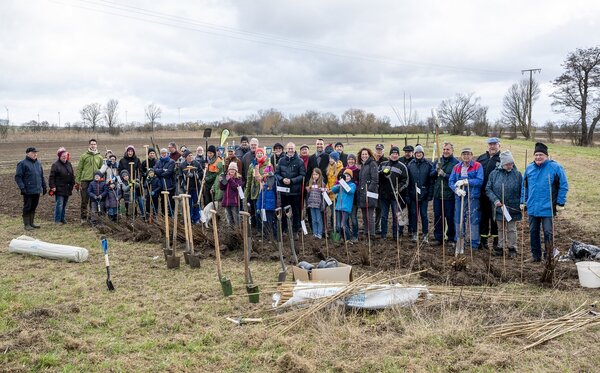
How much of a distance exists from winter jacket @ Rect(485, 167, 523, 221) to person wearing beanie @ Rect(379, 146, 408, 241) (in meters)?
1.57

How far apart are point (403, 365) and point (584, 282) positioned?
315cm

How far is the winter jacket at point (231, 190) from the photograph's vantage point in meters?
9.09

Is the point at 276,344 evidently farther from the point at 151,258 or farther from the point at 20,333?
the point at 151,258

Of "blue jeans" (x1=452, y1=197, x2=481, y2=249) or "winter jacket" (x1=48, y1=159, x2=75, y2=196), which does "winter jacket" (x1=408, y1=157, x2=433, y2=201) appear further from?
"winter jacket" (x1=48, y1=159, x2=75, y2=196)

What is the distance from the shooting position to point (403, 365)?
155 inches

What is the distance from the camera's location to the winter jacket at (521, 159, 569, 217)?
679 cm

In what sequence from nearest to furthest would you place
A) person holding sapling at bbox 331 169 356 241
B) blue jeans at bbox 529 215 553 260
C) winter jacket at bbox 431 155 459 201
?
blue jeans at bbox 529 215 553 260
winter jacket at bbox 431 155 459 201
person holding sapling at bbox 331 169 356 241

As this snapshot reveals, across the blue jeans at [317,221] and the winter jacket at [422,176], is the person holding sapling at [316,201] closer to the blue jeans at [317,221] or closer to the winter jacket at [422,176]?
the blue jeans at [317,221]

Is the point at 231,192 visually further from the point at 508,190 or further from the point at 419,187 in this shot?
the point at 508,190

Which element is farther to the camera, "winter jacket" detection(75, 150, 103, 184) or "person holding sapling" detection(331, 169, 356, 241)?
"winter jacket" detection(75, 150, 103, 184)

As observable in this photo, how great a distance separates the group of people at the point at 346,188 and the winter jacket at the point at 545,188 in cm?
1

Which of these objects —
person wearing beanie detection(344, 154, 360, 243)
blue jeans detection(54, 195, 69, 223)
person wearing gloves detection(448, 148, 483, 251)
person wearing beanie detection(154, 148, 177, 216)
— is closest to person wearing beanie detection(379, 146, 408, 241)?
person wearing beanie detection(344, 154, 360, 243)

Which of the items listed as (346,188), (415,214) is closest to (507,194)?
(415,214)

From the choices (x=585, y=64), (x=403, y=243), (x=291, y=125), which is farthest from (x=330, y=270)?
(x=291, y=125)
